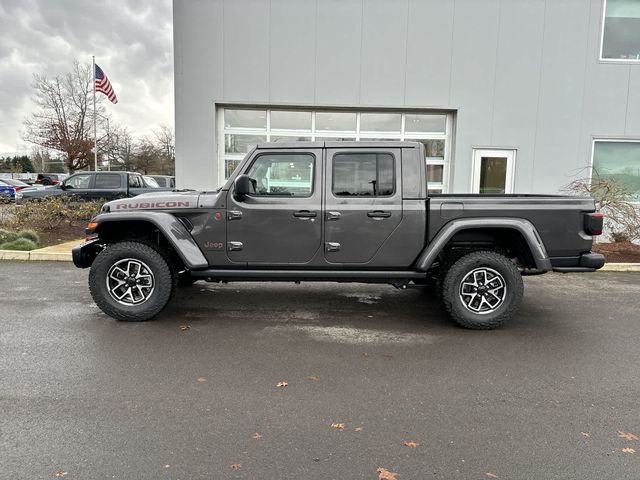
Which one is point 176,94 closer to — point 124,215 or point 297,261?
point 124,215

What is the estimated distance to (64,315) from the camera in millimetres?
5309

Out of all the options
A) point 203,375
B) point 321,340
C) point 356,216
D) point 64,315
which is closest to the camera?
point 203,375

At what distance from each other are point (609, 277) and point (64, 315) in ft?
27.3

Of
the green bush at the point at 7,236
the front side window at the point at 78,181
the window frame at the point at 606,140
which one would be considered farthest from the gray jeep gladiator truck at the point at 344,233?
the front side window at the point at 78,181

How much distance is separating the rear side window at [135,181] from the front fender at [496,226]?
1199 cm

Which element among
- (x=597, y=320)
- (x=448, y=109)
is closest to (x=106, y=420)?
(x=597, y=320)

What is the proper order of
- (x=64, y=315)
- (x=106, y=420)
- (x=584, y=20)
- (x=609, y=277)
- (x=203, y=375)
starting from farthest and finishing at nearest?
(x=584, y=20) → (x=609, y=277) → (x=64, y=315) → (x=203, y=375) → (x=106, y=420)

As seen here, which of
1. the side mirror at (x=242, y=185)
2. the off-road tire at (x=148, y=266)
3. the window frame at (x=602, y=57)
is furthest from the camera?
the window frame at (x=602, y=57)

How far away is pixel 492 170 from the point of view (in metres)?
11.4

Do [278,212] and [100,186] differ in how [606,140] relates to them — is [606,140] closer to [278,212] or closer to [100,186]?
[278,212]

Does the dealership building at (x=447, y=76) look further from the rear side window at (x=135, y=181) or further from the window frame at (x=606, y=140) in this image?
the rear side window at (x=135, y=181)

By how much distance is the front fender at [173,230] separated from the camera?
16.1 ft

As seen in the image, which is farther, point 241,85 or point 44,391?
point 241,85

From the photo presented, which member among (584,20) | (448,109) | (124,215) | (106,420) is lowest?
(106,420)
